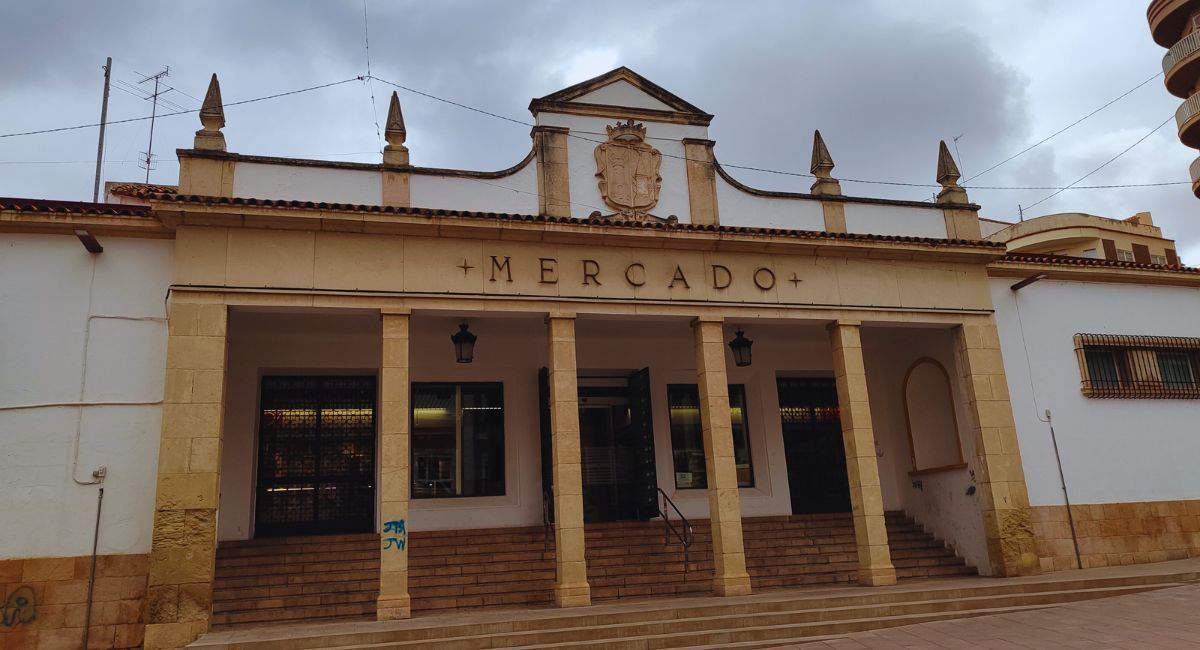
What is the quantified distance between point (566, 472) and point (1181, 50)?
2245 centimetres

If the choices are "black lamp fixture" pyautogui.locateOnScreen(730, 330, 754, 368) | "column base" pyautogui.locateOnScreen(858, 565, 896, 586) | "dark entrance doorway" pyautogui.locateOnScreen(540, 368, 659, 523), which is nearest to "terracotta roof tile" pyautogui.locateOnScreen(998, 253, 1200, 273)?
"black lamp fixture" pyautogui.locateOnScreen(730, 330, 754, 368)

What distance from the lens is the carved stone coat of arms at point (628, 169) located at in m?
12.4

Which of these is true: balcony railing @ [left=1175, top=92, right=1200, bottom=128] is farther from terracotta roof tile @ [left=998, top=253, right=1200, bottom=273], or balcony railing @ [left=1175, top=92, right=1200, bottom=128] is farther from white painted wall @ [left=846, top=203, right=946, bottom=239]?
white painted wall @ [left=846, top=203, right=946, bottom=239]

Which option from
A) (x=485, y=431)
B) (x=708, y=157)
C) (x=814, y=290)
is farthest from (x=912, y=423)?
(x=485, y=431)

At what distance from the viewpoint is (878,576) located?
38.2 ft

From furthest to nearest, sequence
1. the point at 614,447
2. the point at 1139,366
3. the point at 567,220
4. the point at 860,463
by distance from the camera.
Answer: the point at 614,447 → the point at 1139,366 → the point at 860,463 → the point at 567,220

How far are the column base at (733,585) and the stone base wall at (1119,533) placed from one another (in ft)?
15.9

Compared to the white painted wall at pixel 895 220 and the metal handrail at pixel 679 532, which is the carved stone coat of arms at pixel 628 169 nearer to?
the white painted wall at pixel 895 220

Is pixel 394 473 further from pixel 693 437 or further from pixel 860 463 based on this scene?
pixel 860 463

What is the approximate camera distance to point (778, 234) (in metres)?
12.4

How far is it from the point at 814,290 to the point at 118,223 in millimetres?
9342

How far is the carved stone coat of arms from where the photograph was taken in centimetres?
1240

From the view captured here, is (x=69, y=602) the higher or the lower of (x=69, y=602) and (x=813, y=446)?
the lower

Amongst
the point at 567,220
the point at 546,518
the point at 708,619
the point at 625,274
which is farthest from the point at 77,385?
the point at 708,619
